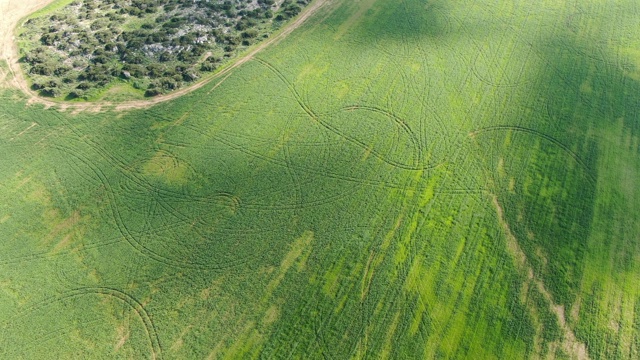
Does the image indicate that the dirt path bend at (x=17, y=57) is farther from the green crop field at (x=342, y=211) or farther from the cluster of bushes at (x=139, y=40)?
the green crop field at (x=342, y=211)

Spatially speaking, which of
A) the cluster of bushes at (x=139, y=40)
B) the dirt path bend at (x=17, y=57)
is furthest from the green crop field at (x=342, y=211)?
the cluster of bushes at (x=139, y=40)

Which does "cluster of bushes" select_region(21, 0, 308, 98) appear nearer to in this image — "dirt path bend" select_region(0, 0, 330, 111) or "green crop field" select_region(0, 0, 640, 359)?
"dirt path bend" select_region(0, 0, 330, 111)

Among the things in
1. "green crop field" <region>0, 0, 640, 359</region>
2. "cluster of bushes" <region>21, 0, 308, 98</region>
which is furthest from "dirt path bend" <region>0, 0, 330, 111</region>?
"green crop field" <region>0, 0, 640, 359</region>

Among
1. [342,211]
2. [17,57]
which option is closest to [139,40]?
[17,57]

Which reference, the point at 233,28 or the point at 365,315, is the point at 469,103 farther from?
the point at 233,28

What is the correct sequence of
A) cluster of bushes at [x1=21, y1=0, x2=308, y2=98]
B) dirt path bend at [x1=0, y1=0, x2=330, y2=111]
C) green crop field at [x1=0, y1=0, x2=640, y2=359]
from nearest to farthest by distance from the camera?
green crop field at [x1=0, y1=0, x2=640, y2=359]
dirt path bend at [x1=0, y1=0, x2=330, y2=111]
cluster of bushes at [x1=21, y1=0, x2=308, y2=98]

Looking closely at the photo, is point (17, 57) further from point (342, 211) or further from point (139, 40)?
point (342, 211)

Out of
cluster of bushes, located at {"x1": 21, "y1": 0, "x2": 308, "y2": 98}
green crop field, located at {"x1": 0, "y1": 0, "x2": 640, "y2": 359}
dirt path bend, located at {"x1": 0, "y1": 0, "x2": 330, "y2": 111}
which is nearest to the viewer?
green crop field, located at {"x1": 0, "y1": 0, "x2": 640, "y2": 359}
